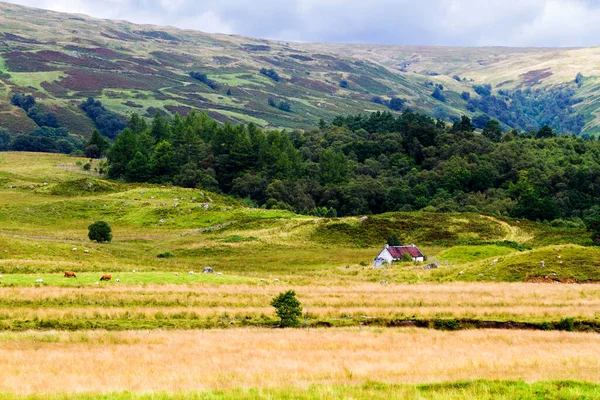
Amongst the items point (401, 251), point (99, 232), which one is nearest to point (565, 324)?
point (401, 251)

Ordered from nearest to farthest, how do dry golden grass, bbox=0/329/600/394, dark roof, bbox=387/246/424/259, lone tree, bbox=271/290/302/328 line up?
dry golden grass, bbox=0/329/600/394 < lone tree, bbox=271/290/302/328 < dark roof, bbox=387/246/424/259

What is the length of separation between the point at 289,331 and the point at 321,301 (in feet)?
35.6

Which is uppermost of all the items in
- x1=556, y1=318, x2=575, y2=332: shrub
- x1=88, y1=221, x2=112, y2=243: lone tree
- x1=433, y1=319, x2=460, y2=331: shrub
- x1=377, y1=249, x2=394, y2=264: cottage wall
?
x1=556, y1=318, x2=575, y2=332: shrub

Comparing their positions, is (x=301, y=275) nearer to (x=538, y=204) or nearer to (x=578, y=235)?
(x=578, y=235)

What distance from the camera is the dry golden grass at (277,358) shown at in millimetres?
21609

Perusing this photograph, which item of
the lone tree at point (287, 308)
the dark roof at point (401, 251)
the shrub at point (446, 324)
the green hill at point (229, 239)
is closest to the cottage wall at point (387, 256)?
the dark roof at point (401, 251)

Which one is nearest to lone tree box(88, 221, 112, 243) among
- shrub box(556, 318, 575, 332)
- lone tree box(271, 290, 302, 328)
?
lone tree box(271, 290, 302, 328)

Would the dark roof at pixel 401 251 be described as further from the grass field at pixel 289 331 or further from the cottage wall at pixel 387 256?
the grass field at pixel 289 331

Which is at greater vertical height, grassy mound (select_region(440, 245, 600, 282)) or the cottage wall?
grassy mound (select_region(440, 245, 600, 282))

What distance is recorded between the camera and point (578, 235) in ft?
298

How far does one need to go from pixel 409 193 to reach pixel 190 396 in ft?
453

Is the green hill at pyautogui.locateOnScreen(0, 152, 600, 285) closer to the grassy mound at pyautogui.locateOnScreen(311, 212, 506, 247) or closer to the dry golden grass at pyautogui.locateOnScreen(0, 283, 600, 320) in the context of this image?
the grassy mound at pyautogui.locateOnScreen(311, 212, 506, 247)

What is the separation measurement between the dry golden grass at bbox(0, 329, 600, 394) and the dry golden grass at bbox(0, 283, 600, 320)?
5.80 metres

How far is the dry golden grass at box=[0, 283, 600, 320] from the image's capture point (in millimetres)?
40156
